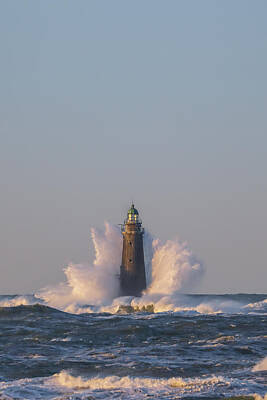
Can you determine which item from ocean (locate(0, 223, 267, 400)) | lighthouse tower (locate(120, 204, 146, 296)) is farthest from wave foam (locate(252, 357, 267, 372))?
lighthouse tower (locate(120, 204, 146, 296))

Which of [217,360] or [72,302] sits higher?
[72,302]

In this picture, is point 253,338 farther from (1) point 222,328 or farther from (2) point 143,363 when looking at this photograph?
(2) point 143,363

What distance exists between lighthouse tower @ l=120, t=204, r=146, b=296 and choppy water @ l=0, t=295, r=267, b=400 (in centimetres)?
1412

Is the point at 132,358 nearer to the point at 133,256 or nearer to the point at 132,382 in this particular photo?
the point at 132,382

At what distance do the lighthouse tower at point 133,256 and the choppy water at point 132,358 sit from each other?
14.1 meters

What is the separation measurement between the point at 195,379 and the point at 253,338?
383 inches

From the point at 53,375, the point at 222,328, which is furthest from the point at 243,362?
the point at 222,328

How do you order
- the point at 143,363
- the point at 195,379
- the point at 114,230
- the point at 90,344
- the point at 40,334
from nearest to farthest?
the point at 195,379 → the point at 143,363 → the point at 90,344 → the point at 40,334 → the point at 114,230

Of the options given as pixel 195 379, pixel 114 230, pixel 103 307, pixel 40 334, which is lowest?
pixel 195 379

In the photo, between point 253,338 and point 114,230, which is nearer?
point 253,338

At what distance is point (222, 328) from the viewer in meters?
34.4

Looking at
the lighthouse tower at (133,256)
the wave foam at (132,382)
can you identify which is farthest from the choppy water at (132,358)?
the lighthouse tower at (133,256)

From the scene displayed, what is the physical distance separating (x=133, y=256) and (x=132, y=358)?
29586mm

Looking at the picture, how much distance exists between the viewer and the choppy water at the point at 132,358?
20.0 meters
